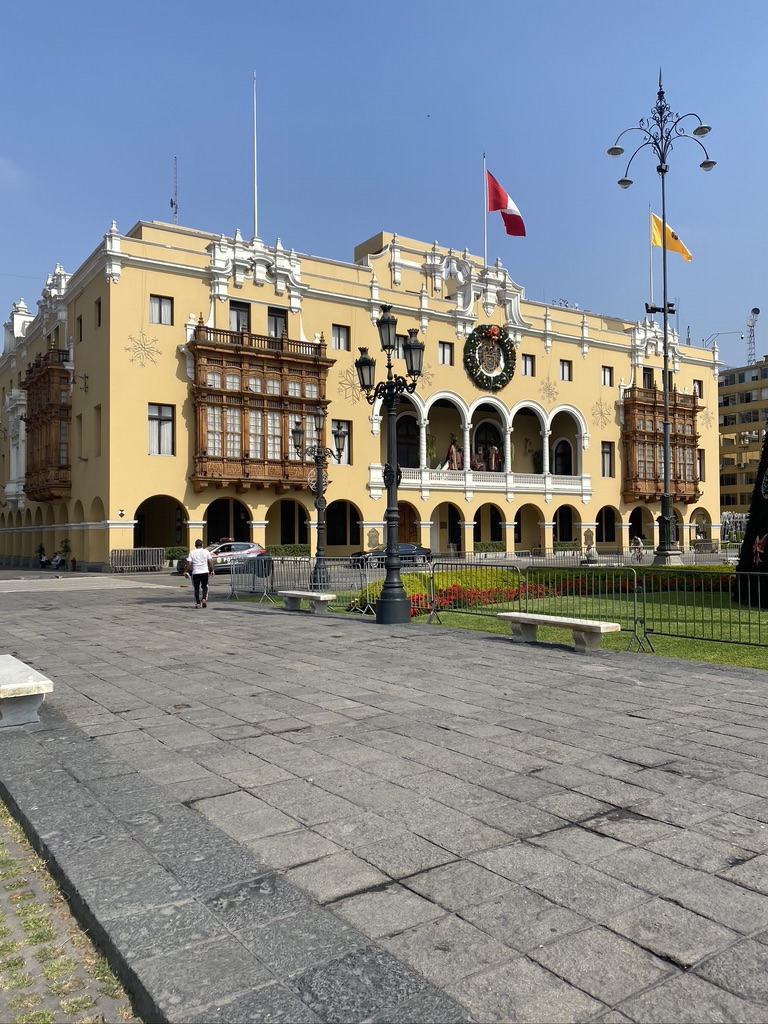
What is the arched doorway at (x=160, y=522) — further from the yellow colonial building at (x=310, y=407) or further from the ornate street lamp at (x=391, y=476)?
the ornate street lamp at (x=391, y=476)

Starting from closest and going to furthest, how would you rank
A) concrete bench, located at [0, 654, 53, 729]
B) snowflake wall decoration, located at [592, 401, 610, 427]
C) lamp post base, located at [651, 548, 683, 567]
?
concrete bench, located at [0, 654, 53, 729]
lamp post base, located at [651, 548, 683, 567]
snowflake wall decoration, located at [592, 401, 610, 427]

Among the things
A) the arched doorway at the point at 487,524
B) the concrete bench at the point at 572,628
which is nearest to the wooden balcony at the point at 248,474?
the arched doorway at the point at 487,524

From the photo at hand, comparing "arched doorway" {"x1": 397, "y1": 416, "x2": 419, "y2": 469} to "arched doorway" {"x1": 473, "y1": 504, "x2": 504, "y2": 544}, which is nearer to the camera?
"arched doorway" {"x1": 397, "y1": 416, "x2": 419, "y2": 469}

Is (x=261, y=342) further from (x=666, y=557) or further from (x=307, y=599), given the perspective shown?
(x=307, y=599)

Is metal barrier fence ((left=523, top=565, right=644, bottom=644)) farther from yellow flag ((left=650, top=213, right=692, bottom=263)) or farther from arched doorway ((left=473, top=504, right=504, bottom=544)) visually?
arched doorway ((left=473, top=504, right=504, bottom=544))

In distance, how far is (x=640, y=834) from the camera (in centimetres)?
401

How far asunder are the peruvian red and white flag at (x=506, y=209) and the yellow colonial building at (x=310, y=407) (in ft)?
14.9

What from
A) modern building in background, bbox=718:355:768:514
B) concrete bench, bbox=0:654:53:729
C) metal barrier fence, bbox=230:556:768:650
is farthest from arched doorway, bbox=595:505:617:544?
concrete bench, bbox=0:654:53:729

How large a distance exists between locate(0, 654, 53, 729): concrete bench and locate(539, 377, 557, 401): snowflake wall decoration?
42.4 m

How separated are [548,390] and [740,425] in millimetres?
46005

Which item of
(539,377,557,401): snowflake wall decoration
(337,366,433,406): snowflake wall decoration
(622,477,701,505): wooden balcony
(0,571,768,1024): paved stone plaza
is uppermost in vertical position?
(539,377,557,401): snowflake wall decoration

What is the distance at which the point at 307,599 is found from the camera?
53.5 ft

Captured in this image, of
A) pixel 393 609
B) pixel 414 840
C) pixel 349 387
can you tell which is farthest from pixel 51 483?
pixel 414 840

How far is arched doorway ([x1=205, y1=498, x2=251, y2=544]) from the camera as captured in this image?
37188 mm
